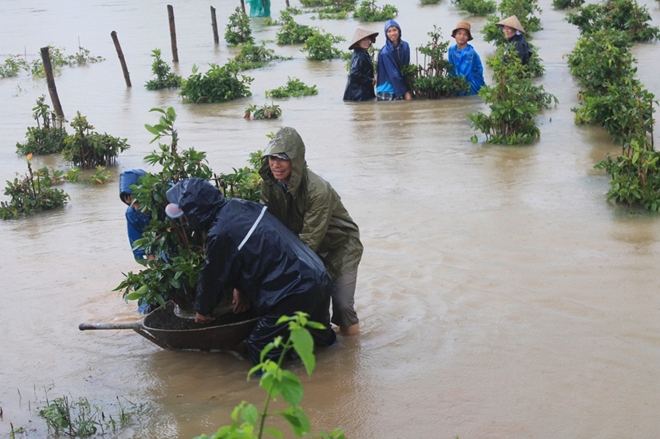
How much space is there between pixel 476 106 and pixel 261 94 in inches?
180

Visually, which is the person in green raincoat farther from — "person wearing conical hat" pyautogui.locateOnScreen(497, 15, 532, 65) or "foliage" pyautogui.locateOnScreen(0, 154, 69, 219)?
"person wearing conical hat" pyautogui.locateOnScreen(497, 15, 532, 65)

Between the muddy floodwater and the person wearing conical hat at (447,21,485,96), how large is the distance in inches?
28.7

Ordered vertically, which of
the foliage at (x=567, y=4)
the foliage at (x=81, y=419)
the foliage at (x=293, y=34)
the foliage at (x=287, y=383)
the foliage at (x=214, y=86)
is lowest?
the foliage at (x=81, y=419)

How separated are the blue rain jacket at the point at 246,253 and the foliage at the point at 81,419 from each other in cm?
80

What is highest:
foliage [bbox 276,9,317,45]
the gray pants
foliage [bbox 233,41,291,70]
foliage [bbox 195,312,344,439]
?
foliage [bbox 276,9,317,45]

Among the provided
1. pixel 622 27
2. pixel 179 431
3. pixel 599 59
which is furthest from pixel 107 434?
pixel 622 27

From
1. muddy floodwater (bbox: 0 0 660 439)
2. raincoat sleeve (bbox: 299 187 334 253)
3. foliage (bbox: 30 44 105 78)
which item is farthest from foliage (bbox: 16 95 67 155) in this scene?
foliage (bbox: 30 44 105 78)

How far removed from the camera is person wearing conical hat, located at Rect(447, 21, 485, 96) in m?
13.0

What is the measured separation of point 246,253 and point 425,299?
1.93 metres

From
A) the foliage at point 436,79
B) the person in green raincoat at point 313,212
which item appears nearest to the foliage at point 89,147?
the foliage at point 436,79

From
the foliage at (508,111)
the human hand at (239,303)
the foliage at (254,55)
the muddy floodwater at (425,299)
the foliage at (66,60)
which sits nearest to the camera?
the muddy floodwater at (425,299)

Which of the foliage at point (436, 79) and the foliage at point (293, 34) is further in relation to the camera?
the foliage at point (293, 34)

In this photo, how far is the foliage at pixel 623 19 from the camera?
57.5ft

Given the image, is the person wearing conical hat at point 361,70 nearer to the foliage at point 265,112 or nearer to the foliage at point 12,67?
the foliage at point 265,112
